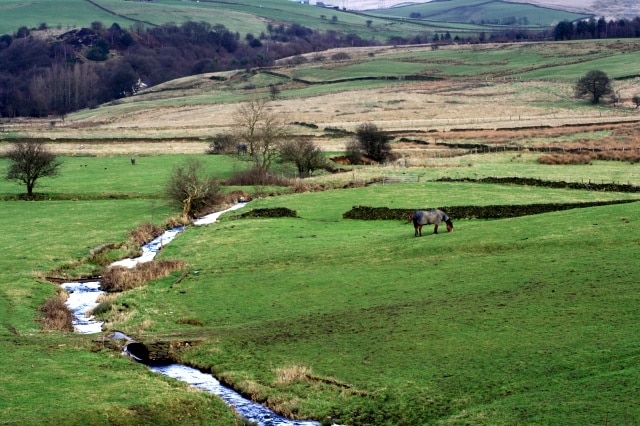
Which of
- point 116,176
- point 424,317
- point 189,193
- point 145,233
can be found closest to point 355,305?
point 424,317

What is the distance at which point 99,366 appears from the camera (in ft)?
93.5

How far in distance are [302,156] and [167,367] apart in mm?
50952

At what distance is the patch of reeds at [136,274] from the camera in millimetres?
42062

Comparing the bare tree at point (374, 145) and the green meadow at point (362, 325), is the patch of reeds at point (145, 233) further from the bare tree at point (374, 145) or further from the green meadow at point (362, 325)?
the bare tree at point (374, 145)

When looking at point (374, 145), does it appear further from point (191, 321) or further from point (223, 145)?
point (191, 321)

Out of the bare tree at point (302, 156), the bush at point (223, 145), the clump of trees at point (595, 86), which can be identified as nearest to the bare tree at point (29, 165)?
the bare tree at point (302, 156)

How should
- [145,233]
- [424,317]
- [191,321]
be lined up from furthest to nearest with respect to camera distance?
[145,233] < [191,321] < [424,317]

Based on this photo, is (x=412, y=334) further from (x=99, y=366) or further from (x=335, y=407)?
(x=99, y=366)

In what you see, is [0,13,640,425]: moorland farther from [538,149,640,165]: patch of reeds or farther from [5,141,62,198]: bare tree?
[5,141,62,198]: bare tree

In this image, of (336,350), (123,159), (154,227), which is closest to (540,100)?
(123,159)

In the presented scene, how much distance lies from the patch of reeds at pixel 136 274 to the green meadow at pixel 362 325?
80 cm

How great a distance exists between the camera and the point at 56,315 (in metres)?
36.4

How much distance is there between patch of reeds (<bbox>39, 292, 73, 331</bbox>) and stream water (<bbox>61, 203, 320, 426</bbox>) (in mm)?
321

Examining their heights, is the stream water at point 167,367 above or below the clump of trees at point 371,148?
below
